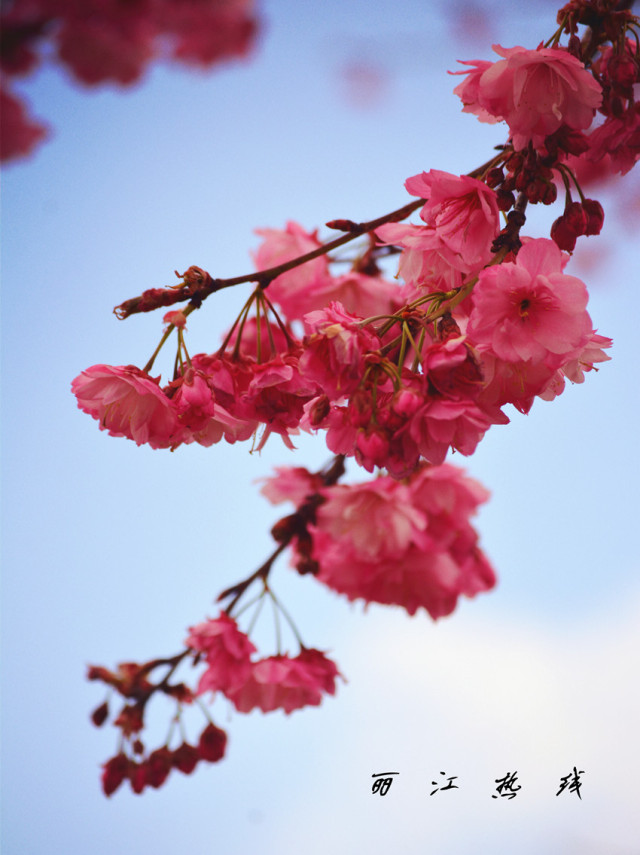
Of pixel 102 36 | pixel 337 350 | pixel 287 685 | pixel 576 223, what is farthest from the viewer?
pixel 287 685

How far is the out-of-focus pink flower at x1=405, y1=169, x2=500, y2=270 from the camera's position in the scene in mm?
650

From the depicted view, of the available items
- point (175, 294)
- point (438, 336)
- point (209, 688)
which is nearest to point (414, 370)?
point (438, 336)

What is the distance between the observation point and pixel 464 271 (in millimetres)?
684

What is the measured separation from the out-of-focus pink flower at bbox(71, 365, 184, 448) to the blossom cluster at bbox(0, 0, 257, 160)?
357mm

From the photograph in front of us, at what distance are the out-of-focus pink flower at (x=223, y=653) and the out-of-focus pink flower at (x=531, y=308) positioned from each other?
667 mm

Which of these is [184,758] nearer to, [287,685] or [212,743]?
[212,743]

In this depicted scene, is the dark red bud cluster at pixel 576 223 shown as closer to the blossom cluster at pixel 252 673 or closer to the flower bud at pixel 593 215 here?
the flower bud at pixel 593 215

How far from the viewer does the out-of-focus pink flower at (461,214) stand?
2.13 feet

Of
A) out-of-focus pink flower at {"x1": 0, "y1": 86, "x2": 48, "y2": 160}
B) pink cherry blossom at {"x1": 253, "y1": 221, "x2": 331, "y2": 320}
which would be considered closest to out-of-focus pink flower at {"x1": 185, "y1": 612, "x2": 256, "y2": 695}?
pink cherry blossom at {"x1": 253, "y1": 221, "x2": 331, "y2": 320}

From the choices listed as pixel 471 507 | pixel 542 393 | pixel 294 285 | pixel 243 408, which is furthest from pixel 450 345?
pixel 294 285

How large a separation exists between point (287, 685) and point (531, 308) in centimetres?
71

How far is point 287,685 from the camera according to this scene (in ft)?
3.44

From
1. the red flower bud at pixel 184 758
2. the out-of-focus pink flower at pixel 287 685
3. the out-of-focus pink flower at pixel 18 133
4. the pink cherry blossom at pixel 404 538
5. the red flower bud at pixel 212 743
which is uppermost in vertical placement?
the out-of-focus pink flower at pixel 18 133

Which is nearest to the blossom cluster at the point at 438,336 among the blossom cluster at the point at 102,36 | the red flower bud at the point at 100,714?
the blossom cluster at the point at 102,36
